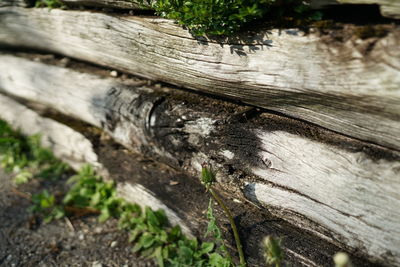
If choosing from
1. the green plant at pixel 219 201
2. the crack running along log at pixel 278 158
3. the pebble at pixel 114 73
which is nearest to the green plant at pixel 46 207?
the crack running along log at pixel 278 158

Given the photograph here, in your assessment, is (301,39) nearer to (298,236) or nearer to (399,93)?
(399,93)

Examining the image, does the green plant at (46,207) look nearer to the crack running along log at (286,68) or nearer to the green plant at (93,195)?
the green plant at (93,195)

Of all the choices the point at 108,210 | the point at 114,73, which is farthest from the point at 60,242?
the point at 114,73

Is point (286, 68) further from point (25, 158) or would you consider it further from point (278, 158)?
point (25, 158)

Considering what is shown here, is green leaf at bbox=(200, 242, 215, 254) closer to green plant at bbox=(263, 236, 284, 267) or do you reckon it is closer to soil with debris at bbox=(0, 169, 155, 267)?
soil with debris at bbox=(0, 169, 155, 267)

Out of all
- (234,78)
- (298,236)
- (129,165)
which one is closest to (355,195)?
(298,236)

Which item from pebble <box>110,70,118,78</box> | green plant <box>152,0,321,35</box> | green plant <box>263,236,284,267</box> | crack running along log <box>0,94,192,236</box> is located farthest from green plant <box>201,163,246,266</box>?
pebble <box>110,70,118,78</box>
